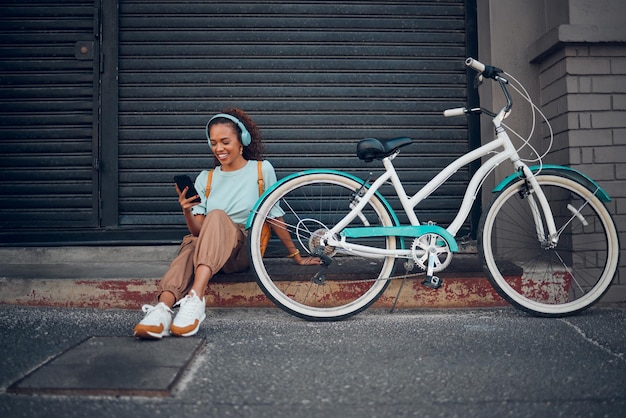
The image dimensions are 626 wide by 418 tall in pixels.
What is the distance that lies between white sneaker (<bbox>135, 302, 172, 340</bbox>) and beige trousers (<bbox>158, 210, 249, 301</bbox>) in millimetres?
154

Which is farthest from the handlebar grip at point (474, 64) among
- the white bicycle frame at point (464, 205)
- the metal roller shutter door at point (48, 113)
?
the metal roller shutter door at point (48, 113)

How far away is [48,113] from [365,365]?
3681mm

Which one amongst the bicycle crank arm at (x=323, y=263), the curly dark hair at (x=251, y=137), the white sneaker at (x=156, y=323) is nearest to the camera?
the white sneaker at (x=156, y=323)

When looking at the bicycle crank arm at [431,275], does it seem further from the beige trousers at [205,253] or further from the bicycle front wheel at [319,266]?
the beige trousers at [205,253]

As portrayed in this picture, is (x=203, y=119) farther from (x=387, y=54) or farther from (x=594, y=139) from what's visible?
(x=594, y=139)

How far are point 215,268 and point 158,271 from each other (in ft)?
3.66

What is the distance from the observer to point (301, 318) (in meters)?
3.39

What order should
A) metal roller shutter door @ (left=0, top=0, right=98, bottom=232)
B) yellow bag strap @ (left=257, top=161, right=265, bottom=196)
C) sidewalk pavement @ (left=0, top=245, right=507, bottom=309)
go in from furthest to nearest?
metal roller shutter door @ (left=0, top=0, right=98, bottom=232) → sidewalk pavement @ (left=0, top=245, right=507, bottom=309) → yellow bag strap @ (left=257, top=161, right=265, bottom=196)

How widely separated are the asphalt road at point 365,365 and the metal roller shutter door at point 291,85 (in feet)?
4.97

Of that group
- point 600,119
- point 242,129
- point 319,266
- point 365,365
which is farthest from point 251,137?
point 600,119

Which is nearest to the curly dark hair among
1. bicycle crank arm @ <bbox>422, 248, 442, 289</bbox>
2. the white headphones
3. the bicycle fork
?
the white headphones

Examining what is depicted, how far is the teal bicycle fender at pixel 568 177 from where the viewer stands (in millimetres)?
3457

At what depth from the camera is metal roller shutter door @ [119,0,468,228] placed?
463 centimetres

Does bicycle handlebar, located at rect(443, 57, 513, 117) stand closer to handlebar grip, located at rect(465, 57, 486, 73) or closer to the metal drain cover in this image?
handlebar grip, located at rect(465, 57, 486, 73)
